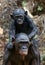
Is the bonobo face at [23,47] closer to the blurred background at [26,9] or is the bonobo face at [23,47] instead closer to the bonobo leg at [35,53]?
the bonobo leg at [35,53]

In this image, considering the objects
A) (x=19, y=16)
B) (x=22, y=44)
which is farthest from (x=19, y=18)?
(x=22, y=44)

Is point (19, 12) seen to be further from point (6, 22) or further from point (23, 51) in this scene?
point (6, 22)

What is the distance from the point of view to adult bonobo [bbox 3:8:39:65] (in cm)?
307

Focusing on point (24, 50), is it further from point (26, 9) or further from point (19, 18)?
point (26, 9)

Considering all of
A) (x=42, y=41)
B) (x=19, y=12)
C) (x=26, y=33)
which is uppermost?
(x=19, y=12)

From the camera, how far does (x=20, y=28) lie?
3176 mm

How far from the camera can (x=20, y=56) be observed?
3.11 metres

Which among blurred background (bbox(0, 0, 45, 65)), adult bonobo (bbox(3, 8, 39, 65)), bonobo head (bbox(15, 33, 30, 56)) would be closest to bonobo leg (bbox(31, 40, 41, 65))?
adult bonobo (bbox(3, 8, 39, 65))

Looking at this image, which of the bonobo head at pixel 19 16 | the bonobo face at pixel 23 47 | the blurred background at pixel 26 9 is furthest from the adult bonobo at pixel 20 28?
the blurred background at pixel 26 9

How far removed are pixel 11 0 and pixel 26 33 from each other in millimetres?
2499

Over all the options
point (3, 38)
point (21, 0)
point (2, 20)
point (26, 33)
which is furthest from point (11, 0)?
point (26, 33)

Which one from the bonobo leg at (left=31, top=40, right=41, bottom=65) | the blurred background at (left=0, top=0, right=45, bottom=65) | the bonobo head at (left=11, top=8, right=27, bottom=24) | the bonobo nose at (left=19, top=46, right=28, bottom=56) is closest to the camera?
the bonobo nose at (left=19, top=46, right=28, bottom=56)

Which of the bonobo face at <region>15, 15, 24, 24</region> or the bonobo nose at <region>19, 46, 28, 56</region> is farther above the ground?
the bonobo face at <region>15, 15, 24, 24</region>

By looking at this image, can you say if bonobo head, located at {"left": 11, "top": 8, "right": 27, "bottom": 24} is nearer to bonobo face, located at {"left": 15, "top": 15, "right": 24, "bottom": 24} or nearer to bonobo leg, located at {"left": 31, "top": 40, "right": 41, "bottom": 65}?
bonobo face, located at {"left": 15, "top": 15, "right": 24, "bottom": 24}
